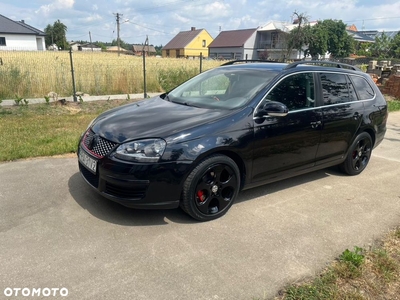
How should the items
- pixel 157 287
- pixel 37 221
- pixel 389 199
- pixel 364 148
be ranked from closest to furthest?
pixel 157 287 → pixel 37 221 → pixel 389 199 → pixel 364 148

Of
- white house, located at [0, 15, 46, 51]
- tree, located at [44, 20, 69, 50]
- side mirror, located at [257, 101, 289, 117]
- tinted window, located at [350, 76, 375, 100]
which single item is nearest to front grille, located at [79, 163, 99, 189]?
side mirror, located at [257, 101, 289, 117]

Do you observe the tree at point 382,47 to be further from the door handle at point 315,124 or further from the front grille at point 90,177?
the front grille at point 90,177

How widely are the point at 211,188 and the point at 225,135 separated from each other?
564mm

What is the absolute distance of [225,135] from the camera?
3312 mm

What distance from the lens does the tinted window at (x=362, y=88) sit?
4.81 m

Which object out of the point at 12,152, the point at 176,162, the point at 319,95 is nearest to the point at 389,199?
the point at 319,95

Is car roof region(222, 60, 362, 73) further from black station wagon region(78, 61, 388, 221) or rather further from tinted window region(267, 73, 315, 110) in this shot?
tinted window region(267, 73, 315, 110)

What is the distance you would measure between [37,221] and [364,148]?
4.59 meters

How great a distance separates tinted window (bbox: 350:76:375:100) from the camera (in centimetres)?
481

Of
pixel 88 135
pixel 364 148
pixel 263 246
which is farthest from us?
pixel 364 148

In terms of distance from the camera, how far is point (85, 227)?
10.5ft

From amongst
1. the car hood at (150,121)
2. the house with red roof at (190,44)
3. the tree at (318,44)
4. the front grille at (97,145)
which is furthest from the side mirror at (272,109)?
the house with red roof at (190,44)

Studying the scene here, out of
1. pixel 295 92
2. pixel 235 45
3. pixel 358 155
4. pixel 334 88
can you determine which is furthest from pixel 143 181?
pixel 235 45

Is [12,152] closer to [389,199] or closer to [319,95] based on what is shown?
[319,95]
